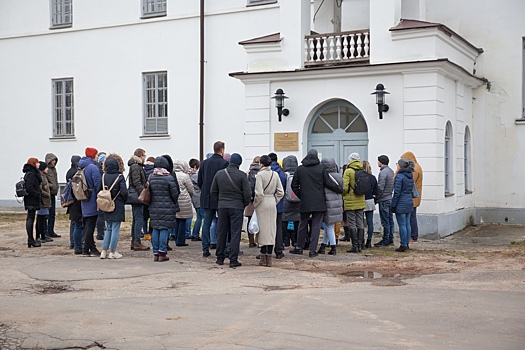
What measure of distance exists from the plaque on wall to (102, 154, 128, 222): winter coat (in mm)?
5965

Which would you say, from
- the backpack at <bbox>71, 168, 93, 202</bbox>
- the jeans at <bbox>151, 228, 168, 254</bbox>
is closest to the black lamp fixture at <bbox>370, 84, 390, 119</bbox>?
the jeans at <bbox>151, 228, 168, 254</bbox>

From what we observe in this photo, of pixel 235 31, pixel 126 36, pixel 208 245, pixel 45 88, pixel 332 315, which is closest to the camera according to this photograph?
Result: pixel 332 315

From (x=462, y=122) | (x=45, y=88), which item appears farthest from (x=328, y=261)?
(x=45, y=88)

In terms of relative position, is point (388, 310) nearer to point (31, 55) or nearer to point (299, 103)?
point (299, 103)

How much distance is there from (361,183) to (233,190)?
295cm

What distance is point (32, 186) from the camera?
14727 mm

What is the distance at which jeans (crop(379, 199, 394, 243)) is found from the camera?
608 inches

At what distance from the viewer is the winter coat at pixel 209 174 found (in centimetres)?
1371

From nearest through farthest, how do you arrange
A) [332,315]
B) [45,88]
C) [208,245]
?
[332,315], [208,245], [45,88]

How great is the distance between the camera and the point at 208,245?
13.8 metres

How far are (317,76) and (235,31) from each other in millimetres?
4600

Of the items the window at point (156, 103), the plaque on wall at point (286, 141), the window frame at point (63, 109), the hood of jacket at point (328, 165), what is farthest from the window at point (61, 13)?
the hood of jacket at point (328, 165)

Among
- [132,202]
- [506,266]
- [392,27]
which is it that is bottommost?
[506,266]

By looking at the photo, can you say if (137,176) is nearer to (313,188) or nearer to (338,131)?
(313,188)
